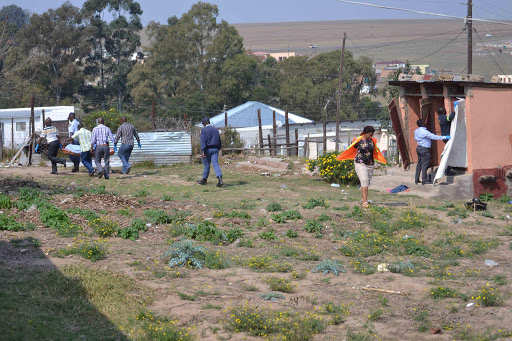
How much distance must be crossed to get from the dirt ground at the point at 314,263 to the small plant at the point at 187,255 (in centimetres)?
10

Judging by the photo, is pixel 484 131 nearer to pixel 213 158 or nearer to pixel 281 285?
pixel 213 158

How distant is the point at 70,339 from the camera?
538 centimetres

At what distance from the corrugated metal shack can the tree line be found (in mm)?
32961

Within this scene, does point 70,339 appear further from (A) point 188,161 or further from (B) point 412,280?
(A) point 188,161

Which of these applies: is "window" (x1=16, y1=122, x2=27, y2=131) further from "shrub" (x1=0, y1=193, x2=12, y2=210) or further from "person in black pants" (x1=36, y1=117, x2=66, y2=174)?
"shrub" (x1=0, y1=193, x2=12, y2=210)

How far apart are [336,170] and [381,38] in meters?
121

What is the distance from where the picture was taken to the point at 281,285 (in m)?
6.98

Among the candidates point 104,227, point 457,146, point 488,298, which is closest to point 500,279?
point 488,298

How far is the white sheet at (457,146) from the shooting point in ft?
46.4

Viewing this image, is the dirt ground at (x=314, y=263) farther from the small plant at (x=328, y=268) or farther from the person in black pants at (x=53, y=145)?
the person in black pants at (x=53, y=145)

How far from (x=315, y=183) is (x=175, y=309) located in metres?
11.4

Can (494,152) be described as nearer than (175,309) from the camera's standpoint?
No

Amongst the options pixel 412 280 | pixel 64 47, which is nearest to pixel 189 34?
pixel 64 47

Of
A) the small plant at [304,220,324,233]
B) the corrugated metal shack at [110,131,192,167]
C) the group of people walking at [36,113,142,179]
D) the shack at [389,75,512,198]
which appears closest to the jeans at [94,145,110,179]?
the group of people walking at [36,113,142,179]
